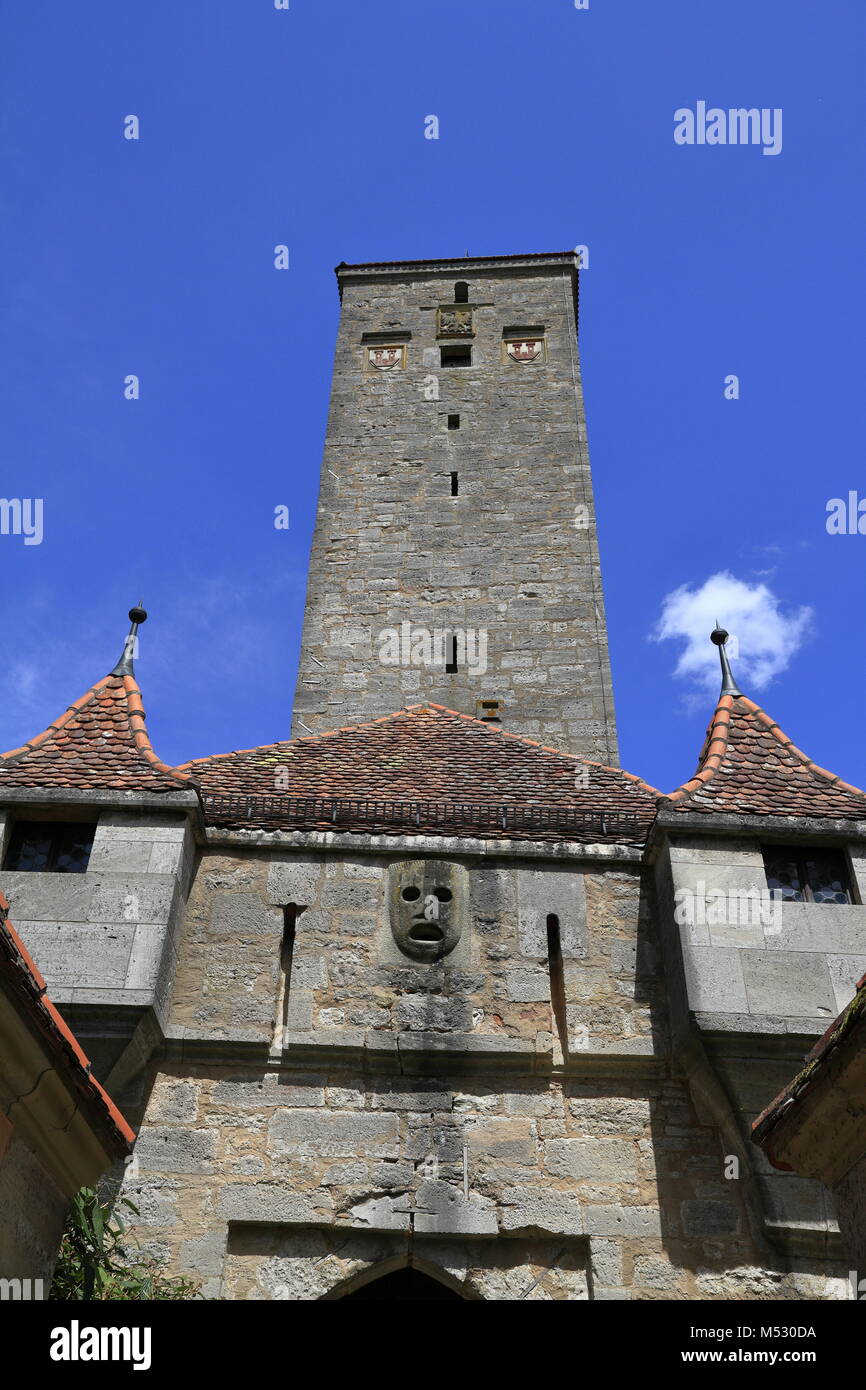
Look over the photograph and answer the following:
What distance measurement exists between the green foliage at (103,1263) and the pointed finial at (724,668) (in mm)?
5415

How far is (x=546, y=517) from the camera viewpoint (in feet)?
48.5

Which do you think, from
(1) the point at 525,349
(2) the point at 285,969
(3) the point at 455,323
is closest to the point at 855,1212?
(2) the point at 285,969

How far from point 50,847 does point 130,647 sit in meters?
2.10

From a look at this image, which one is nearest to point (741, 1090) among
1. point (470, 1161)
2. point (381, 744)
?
point (470, 1161)

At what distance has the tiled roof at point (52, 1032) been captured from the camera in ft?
12.8

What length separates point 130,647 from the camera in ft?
30.0

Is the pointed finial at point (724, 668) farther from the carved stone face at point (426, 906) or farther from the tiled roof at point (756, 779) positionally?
the carved stone face at point (426, 906)

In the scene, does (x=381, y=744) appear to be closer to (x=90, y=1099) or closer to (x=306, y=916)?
(x=306, y=916)

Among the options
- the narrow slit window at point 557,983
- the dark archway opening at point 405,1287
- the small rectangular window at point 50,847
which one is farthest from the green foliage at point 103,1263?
the narrow slit window at point 557,983

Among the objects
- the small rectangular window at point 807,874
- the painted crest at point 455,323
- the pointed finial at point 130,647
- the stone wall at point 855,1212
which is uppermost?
the painted crest at point 455,323

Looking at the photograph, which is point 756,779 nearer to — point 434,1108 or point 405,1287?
point 434,1108

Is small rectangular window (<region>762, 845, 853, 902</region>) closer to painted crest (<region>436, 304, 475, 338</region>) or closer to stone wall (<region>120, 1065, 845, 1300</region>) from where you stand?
stone wall (<region>120, 1065, 845, 1300</region>)

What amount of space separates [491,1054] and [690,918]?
1.36 metres

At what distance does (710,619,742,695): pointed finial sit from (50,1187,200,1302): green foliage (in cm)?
541
